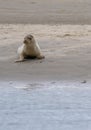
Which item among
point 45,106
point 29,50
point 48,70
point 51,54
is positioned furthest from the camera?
point 51,54

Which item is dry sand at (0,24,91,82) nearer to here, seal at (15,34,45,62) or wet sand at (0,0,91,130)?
wet sand at (0,0,91,130)

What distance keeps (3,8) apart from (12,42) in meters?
6.58

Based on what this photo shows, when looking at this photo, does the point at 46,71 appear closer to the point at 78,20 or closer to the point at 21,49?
the point at 21,49

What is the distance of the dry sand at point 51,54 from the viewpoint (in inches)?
459

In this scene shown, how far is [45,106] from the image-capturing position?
8.51 metres


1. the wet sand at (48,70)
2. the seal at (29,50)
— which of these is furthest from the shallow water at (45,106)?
the seal at (29,50)

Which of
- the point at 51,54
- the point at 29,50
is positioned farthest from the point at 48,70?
the point at 51,54

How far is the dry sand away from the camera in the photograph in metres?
11.6

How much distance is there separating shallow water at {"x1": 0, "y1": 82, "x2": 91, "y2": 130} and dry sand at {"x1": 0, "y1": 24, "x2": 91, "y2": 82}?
2.99 feet

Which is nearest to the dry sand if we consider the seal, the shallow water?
the seal

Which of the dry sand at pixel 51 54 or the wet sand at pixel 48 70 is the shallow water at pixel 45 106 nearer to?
the wet sand at pixel 48 70

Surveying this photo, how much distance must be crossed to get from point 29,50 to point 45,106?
4760 millimetres

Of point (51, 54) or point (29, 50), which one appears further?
point (51, 54)

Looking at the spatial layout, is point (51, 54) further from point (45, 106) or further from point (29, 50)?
point (45, 106)
